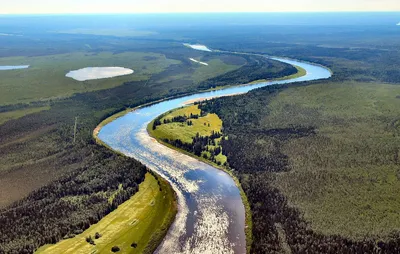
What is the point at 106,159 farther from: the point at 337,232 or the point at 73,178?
the point at 337,232

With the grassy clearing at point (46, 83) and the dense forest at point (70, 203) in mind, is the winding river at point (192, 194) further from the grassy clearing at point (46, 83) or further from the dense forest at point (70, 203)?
the grassy clearing at point (46, 83)

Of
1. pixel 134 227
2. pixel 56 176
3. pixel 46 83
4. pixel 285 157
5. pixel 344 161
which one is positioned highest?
pixel 344 161

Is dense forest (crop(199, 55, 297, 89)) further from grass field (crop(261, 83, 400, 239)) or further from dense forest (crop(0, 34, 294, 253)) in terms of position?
dense forest (crop(0, 34, 294, 253))

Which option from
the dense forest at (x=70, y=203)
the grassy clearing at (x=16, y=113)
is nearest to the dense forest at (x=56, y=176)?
the dense forest at (x=70, y=203)

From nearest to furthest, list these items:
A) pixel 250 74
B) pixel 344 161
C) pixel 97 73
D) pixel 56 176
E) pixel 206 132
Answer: pixel 56 176
pixel 344 161
pixel 206 132
pixel 250 74
pixel 97 73

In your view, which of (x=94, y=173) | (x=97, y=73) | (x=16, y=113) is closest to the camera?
(x=94, y=173)

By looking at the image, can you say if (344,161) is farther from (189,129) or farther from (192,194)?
(189,129)

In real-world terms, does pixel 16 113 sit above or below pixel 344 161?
below

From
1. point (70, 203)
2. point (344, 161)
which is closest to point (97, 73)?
point (70, 203)
